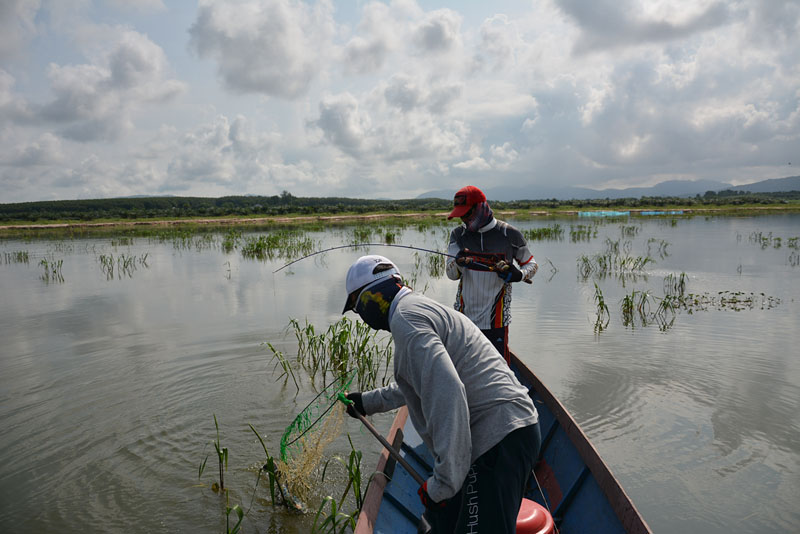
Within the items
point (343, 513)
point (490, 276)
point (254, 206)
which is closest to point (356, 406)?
point (343, 513)

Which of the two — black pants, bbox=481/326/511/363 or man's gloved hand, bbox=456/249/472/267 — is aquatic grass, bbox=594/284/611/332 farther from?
man's gloved hand, bbox=456/249/472/267

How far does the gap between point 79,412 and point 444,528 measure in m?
5.71

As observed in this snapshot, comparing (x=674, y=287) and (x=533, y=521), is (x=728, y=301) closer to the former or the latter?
(x=674, y=287)

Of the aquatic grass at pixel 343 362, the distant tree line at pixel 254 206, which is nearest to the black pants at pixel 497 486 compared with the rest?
the aquatic grass at pixel 343 362

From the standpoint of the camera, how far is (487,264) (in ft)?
13.9

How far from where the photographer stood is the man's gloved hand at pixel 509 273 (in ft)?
13.5

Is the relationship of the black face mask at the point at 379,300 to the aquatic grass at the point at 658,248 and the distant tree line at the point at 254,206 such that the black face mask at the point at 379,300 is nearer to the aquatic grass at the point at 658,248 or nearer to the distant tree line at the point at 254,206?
the aquatic grass at the point at 658,248

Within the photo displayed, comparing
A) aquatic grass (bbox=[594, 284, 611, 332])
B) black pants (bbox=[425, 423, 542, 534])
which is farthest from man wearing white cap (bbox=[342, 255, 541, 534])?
aquatic grass (bbox=[594, 284, 611, 332])

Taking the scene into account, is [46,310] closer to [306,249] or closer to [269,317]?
[269,317]

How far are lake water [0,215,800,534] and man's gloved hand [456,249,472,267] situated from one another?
2.24 meters

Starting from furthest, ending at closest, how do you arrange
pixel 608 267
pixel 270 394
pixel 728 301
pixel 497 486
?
pixel 608 267 < pixel 728 301 < pixel 270 394 < pixel 497 486

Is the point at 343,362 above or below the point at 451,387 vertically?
below

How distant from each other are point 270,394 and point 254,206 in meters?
76.7

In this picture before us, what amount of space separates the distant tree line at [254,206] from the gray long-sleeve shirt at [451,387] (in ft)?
185
